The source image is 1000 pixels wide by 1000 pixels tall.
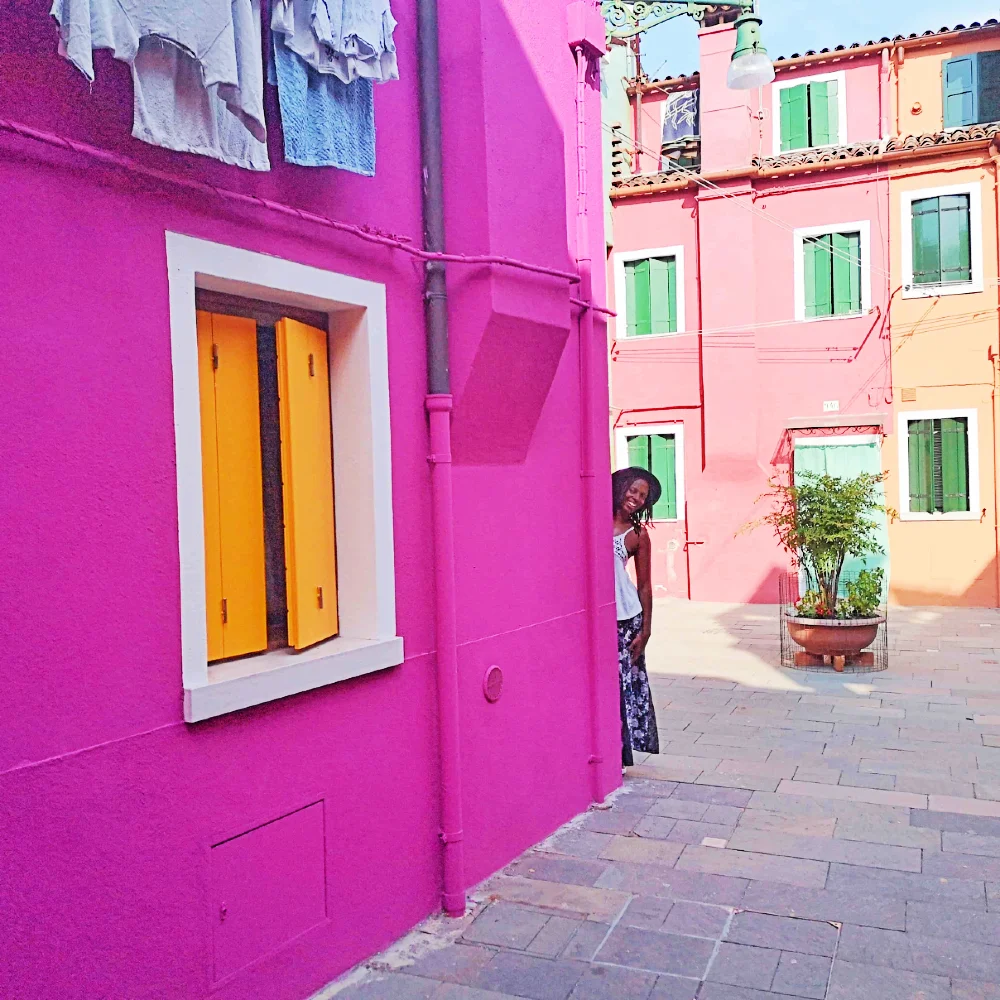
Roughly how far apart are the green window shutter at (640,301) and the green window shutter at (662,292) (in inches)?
3.0

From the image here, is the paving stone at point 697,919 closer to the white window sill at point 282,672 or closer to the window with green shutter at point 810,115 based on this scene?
the white window sill at point 282,672

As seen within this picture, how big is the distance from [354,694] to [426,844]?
2.86 feet

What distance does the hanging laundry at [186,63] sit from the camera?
2711 millimetres

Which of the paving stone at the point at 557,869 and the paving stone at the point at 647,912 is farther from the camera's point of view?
the paving stone at the point at 557,869

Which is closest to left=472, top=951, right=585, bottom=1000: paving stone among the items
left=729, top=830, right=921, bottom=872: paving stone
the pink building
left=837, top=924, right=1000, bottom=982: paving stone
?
left=837, top=924, right=1000, bottom=982: paving stone


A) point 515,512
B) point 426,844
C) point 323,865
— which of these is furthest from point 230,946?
point 515,512

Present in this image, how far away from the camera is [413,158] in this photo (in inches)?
174

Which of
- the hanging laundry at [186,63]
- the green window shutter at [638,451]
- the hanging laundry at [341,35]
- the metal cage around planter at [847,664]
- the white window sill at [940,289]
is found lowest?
the metal cage around planter at [847,664]

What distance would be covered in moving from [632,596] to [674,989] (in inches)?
119

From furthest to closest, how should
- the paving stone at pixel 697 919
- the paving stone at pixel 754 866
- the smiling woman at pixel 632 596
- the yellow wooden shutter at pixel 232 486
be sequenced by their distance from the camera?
the smiling woman at pixel 632 596 < the paving stone at pixel 754 866 < the paving stone at pixel 697 919 < the yellow wooden shutter at pixel 232 486

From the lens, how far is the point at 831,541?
10.3m

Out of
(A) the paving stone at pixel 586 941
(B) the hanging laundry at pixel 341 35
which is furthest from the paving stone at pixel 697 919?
(B) the hanging laundry at pixel 341 35

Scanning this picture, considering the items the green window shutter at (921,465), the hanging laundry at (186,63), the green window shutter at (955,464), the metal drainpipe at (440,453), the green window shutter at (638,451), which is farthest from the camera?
the green window shutter at (638,451)

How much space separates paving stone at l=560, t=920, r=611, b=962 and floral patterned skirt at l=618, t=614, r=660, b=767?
2263 millimetres
